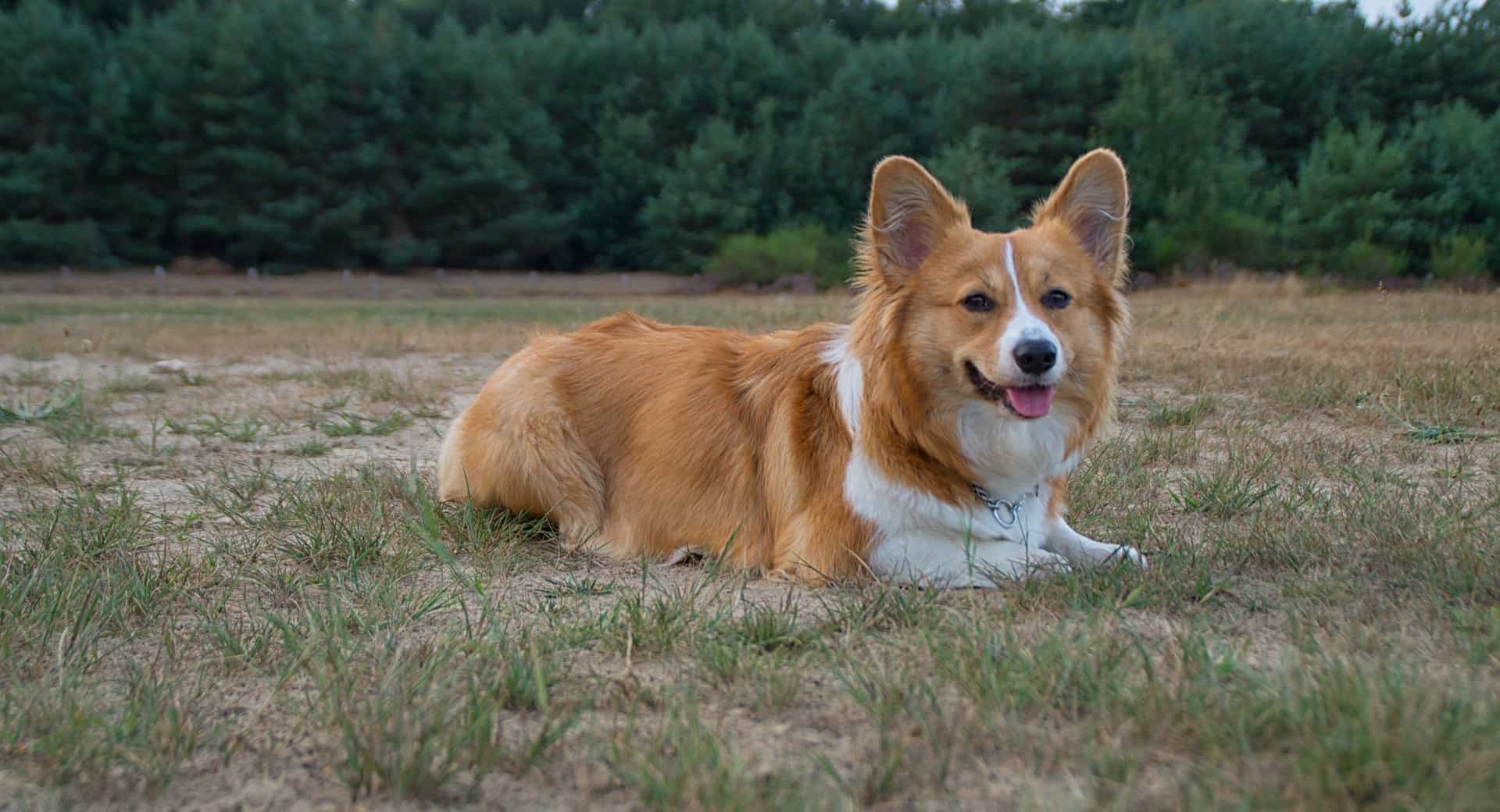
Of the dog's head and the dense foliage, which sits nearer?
the dog's head

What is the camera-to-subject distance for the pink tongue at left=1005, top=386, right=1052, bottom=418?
11.8ft

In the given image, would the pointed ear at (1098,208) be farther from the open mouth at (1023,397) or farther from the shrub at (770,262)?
the shrub at (770,262)

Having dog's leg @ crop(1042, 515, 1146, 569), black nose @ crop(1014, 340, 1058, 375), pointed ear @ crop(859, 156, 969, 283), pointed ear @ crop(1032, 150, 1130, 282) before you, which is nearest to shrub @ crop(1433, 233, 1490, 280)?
pointed ear @ crop(1032, 150, 1130, 282)

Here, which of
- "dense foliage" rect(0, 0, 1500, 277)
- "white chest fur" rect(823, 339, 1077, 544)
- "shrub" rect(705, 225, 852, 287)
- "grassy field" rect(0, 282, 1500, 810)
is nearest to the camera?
"grassy field" rect(0, 282, 1500, 810)

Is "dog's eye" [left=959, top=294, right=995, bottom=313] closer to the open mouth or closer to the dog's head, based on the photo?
the dog's head

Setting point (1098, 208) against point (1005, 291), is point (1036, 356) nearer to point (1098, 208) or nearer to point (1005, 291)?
point (1005, 291)

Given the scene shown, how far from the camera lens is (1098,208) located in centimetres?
402

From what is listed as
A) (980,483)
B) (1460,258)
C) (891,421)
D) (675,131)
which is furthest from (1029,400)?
(675,131)

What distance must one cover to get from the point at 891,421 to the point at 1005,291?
0.58m

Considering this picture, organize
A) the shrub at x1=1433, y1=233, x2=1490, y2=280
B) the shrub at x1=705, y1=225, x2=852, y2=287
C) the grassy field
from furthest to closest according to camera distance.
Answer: the shrub at x1=705, y1=225, x2=852, y2=287, the shrub at x1=1433, y1=233, x2=1490, y2=280, the grassy field

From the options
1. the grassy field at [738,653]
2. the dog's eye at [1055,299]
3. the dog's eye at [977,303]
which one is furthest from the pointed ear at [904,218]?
the grassy field at [738,653]

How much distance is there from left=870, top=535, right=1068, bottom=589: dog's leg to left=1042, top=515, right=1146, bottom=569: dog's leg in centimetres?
16

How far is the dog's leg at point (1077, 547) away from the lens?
3.72 m

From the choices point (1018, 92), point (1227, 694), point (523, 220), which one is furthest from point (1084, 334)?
point (523, 220)
